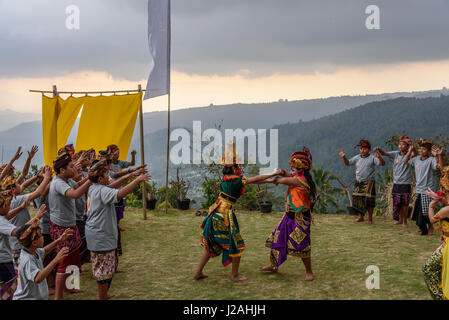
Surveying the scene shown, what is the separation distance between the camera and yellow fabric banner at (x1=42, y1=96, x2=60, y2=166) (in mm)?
9680

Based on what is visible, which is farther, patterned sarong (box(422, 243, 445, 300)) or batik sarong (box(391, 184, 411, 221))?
batik sarong (box(391, 184, 411, 221))

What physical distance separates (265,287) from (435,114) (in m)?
47.0

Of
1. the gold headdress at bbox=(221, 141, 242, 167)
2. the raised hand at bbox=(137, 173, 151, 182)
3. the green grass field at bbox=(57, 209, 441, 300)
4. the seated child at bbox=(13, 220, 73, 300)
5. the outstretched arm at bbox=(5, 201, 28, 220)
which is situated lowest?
the green grass field at bbox=(57, 209, 441, 300)

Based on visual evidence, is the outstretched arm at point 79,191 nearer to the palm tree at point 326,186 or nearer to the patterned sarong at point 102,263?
the patterned sarong at point 102,263

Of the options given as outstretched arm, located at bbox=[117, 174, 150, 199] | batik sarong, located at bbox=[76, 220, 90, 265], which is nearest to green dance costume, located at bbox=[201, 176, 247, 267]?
outstretched arm, located at bbox=[117, 174, 150, 199]

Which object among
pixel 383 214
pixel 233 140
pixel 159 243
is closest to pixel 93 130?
pixel 159 243

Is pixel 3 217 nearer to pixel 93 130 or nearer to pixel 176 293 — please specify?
pixel 176 293

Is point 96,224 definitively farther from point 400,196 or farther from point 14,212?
point 400,196

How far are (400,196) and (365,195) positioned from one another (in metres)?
0.73

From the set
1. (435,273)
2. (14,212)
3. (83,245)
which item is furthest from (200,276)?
(435,273)

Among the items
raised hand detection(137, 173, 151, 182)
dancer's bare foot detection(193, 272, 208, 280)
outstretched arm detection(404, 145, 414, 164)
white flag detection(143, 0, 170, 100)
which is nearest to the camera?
raised hand detection(137, 173, 151, 182)

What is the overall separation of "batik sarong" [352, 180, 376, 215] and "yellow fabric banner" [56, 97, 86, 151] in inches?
263

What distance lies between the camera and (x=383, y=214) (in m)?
10.5

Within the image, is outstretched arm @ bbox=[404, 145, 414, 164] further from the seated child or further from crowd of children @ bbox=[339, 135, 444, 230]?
the seated child
